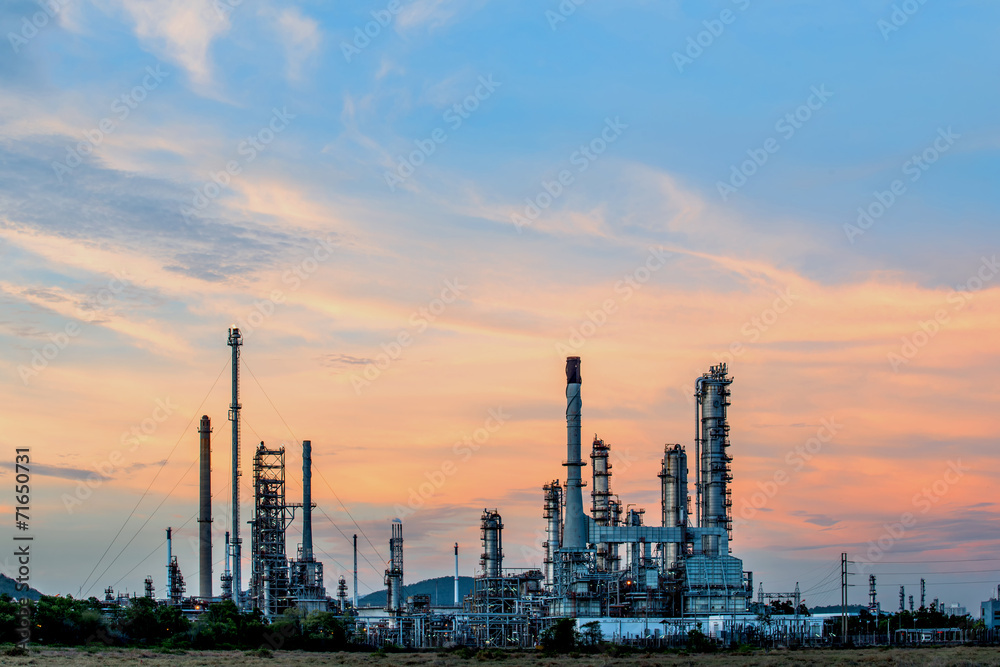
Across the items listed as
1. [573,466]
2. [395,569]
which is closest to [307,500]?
[395,569]

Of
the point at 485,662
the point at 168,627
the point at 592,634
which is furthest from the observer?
the point at 168,627

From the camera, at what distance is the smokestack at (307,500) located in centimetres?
10350

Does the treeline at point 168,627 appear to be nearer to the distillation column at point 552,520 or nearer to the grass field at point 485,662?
the grass field at point 485,662

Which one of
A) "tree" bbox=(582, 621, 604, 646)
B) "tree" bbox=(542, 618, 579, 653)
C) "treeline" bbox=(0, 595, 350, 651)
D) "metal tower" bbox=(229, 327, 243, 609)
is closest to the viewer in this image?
"treeline" bbox=(0, 595, 350, 651)

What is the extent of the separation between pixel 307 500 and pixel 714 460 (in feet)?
126

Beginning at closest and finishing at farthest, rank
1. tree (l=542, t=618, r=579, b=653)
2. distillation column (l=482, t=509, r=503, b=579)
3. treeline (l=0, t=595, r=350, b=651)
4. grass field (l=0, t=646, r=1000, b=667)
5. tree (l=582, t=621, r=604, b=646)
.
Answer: grass field (l=0, t=646, r=1000, b=667) → treeline (l=0, t=595, r=350, b=651) → tree (l=542, t=618, r=579, b=653) → tree (l=582, t=621, r=604, b=646) → distillation column (l=482, t=509, r=503, b=579)

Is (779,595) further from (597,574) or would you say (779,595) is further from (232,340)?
(232,340)

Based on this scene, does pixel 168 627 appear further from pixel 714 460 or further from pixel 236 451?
pixel 714 460

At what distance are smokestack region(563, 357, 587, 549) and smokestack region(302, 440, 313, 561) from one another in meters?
24.1

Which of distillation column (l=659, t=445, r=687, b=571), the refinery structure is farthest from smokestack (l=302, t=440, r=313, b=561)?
distillation column (l=659, t=445, r=687, b=571)

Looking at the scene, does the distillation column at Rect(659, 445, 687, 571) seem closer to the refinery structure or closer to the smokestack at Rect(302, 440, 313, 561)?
the refinery structure

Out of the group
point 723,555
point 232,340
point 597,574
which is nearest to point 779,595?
point 723,555

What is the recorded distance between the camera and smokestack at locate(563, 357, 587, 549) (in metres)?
95.1

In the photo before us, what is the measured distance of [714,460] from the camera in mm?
95188
